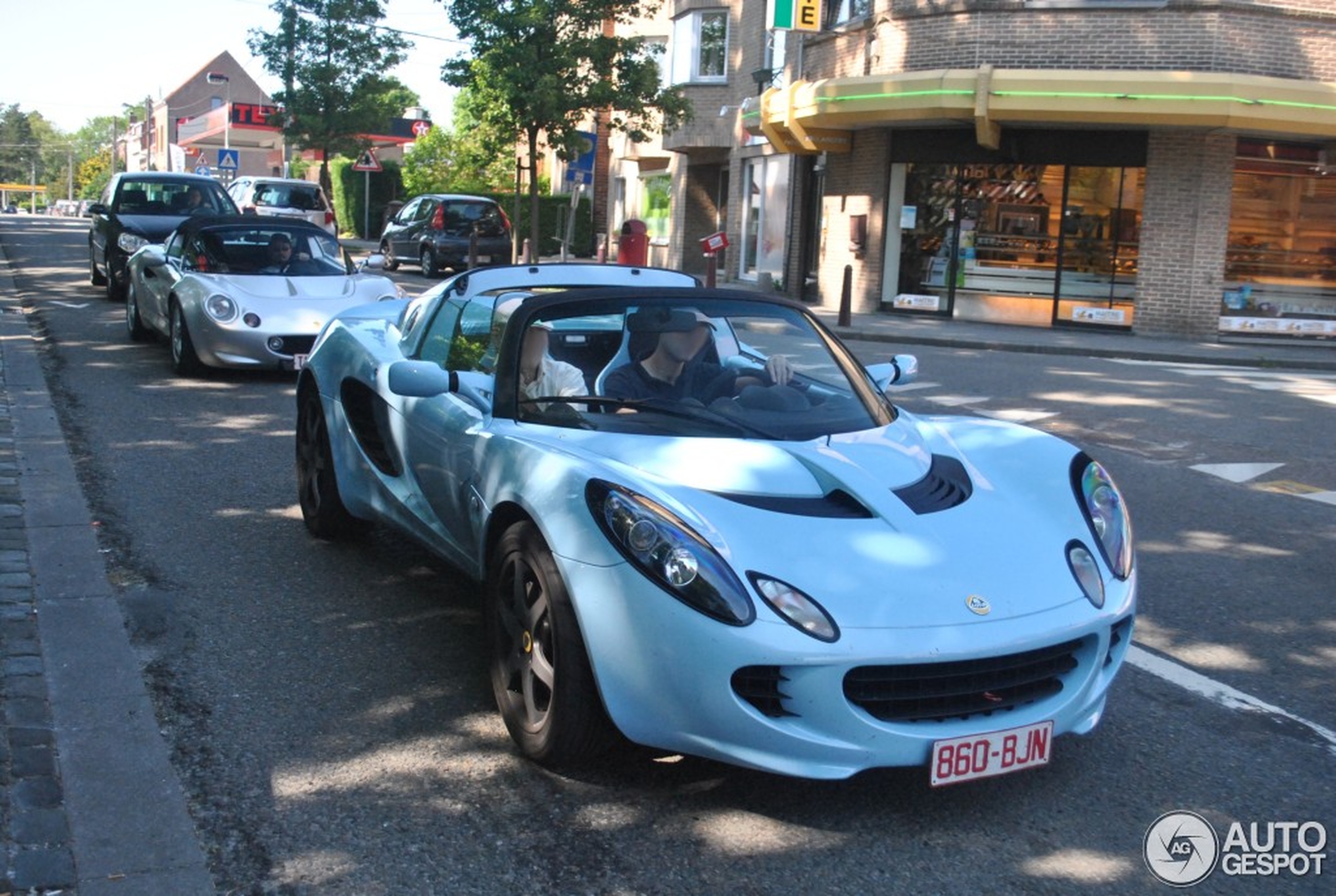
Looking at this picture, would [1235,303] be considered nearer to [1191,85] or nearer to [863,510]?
[1191,85]

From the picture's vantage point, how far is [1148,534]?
7.21m

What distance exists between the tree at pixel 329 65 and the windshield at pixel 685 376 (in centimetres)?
3986

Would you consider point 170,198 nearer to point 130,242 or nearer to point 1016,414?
point 130,242

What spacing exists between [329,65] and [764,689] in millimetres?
42188

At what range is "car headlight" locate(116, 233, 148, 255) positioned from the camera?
1730cm

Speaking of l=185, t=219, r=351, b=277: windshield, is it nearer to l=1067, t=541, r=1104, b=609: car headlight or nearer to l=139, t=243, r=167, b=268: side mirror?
l=139, t=243, r=167, b=268: side mirror

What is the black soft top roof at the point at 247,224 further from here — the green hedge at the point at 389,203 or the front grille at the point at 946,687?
the green hedge at the point at 389,203

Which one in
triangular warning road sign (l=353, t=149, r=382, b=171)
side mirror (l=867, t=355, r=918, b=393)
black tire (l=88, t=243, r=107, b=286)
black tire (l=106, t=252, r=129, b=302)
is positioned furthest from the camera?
triangular warning road sign (l=353, t=149, r=382, b=171)

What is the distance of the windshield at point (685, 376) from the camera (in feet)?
14.7

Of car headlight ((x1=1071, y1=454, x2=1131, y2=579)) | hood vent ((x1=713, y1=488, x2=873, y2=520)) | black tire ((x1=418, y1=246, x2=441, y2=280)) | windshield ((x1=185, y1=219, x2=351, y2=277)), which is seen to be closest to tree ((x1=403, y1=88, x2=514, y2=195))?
black tire ((x1=418, y1=246, x2=441, y2=280))

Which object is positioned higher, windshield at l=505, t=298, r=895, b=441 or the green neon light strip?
the green neon light strip

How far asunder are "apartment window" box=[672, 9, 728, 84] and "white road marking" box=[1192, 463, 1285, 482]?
72.5 ft

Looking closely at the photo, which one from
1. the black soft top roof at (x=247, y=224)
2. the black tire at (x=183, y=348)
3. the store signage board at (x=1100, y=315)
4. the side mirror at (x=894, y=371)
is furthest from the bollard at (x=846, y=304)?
the side mirror at (x=894, y=371)

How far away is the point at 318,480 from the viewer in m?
6.42
